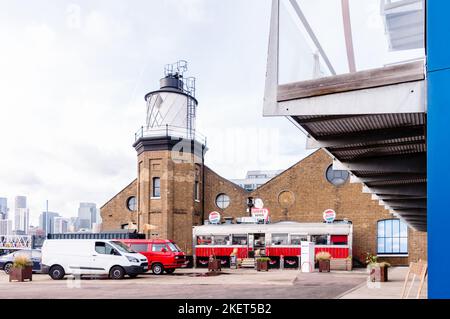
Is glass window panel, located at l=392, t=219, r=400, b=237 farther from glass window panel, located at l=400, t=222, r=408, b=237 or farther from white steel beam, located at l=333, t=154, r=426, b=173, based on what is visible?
white steel beam, located at l=333, t=154, r=426, b=173

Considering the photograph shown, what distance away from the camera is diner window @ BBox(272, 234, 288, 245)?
30.9 m

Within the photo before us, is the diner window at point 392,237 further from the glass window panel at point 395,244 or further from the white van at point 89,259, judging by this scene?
the white van at point 89,259

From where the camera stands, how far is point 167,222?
3338 cm

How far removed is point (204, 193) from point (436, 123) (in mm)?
32948

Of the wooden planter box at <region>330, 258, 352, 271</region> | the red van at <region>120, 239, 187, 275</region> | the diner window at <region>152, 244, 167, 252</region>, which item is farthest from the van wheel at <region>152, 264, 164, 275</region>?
the wooden planter box at <region>330, 258, 352, 271</region>

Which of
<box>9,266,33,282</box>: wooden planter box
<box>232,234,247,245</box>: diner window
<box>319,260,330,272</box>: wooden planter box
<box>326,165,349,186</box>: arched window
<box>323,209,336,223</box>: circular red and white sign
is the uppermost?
<box>326,165,349,186</box>: arched window

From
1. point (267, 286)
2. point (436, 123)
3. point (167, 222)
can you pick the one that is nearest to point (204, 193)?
point (167, 222)

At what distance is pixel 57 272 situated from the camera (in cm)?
2184

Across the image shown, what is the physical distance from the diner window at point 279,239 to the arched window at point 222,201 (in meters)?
7.03

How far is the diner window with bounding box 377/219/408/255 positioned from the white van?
55.1 ft

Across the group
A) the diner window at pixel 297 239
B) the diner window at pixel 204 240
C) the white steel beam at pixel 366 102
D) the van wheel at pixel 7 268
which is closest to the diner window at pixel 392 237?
the diner window at pixel 297 239
